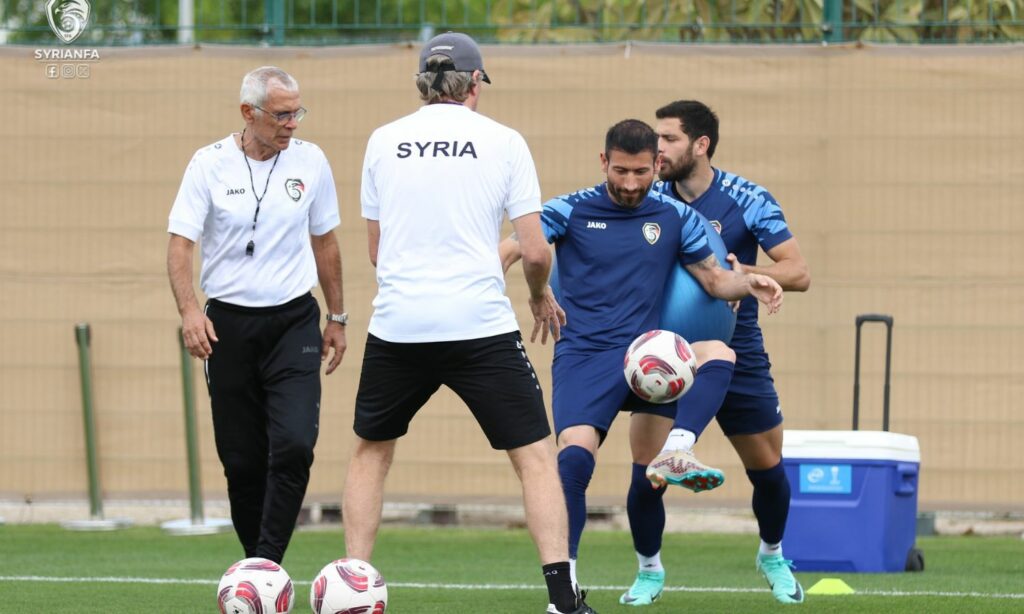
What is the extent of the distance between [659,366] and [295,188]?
173cm

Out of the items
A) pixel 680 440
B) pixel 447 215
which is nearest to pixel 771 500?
pixel 680 440

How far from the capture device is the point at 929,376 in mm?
10391

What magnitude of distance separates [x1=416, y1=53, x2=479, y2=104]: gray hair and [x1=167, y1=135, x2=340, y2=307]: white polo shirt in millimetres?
1292

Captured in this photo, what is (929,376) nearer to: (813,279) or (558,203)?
(813,279)

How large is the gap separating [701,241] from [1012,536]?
4.53 m

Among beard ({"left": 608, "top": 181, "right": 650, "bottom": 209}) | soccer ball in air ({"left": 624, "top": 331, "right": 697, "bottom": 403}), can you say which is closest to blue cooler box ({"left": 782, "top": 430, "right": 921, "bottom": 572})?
soccer ball in air ({"left": 624, "top": 331, "right": 697, "bottom": 403})

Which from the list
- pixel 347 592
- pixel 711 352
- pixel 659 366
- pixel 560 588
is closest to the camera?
pixel 347 592

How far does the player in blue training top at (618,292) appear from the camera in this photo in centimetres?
663

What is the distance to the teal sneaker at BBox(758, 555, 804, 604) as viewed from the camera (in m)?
7.20

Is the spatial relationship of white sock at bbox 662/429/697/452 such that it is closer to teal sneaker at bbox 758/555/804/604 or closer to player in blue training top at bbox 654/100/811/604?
player in blue training top at bbox 654/100/811/604

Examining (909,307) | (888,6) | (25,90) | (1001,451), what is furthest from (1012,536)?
(25,90)

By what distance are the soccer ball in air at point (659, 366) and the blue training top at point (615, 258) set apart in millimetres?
233

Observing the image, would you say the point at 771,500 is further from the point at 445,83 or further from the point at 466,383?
the point at 445,83

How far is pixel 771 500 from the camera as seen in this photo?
7438 mm
